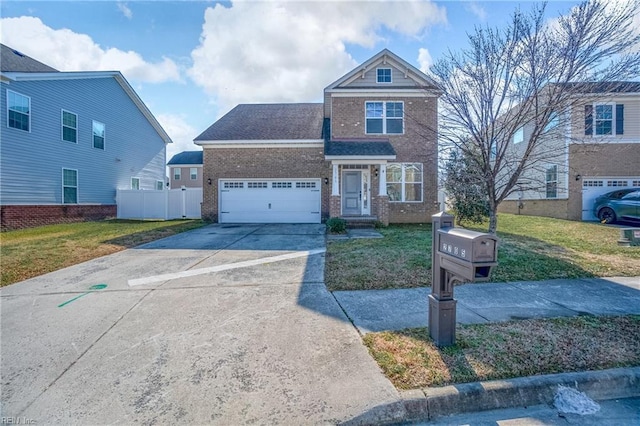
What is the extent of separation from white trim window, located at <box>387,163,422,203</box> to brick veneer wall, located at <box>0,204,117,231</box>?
52.2 ft

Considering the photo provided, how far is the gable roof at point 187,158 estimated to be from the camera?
1420 inches

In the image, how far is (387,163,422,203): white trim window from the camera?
15.3 m

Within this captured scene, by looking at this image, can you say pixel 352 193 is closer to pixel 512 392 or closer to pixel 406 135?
pixel 406 135

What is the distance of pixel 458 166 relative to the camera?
894 cm

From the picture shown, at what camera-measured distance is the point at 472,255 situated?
2705 millimetres

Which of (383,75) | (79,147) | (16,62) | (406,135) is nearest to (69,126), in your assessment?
(79,147)

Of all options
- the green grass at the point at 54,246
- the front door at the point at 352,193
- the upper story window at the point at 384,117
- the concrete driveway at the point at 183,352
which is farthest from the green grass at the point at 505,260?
the upper story window at the point at 384,117

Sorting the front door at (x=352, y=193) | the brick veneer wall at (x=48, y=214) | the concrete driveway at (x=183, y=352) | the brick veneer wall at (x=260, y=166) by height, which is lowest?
the concrete driveway at (x=183, y=352)

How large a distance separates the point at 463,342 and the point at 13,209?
57.8 feet

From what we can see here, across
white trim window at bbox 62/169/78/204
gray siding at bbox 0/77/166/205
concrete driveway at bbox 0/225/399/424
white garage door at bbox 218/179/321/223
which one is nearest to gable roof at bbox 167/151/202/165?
gray siding at bbox 0/77/166/205

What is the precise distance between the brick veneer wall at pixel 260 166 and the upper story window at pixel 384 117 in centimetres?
275

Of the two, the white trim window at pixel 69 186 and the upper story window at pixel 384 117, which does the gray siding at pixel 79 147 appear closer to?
the white trim window at pixel 69 186

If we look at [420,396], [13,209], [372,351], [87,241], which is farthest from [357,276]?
[13,209]

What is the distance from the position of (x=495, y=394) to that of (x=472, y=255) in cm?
115
